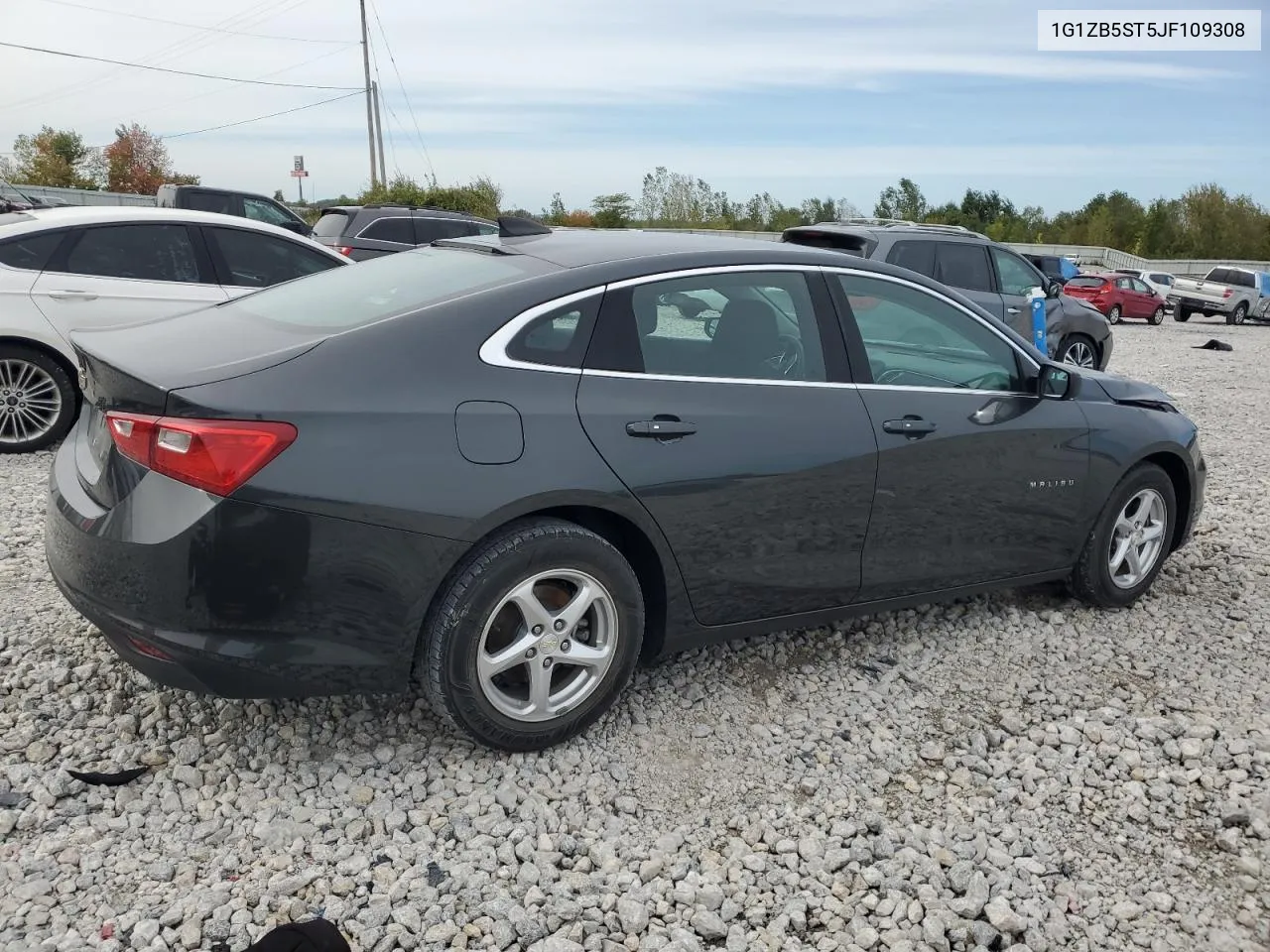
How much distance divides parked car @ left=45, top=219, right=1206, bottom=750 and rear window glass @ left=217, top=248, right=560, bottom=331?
19 millimetres

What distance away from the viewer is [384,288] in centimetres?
363

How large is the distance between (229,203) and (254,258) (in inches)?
470

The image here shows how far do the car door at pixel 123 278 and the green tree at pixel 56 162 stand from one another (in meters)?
55.2

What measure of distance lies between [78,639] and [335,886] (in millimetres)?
1827

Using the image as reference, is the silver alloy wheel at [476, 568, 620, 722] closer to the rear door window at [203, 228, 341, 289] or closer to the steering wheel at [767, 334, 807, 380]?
the steering wheel at [767, 334, 807, 380]

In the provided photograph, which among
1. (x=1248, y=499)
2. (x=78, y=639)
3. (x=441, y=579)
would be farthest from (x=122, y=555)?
(x=1248, y=499)

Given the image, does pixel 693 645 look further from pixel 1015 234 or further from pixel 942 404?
pixel 1015 234

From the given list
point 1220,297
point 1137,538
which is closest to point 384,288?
point 1137,538

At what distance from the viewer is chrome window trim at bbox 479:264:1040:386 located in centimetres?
319

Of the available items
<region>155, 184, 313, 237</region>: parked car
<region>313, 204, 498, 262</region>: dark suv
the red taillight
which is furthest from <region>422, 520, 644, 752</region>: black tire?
<region>155, 184, 313, 237</region>: parked car

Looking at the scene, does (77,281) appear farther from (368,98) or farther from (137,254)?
(368,98)

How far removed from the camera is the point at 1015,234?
65000 millimetres

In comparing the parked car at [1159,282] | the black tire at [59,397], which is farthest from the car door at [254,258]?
the parked car at [1159,282]

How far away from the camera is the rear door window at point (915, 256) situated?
1008 cm
